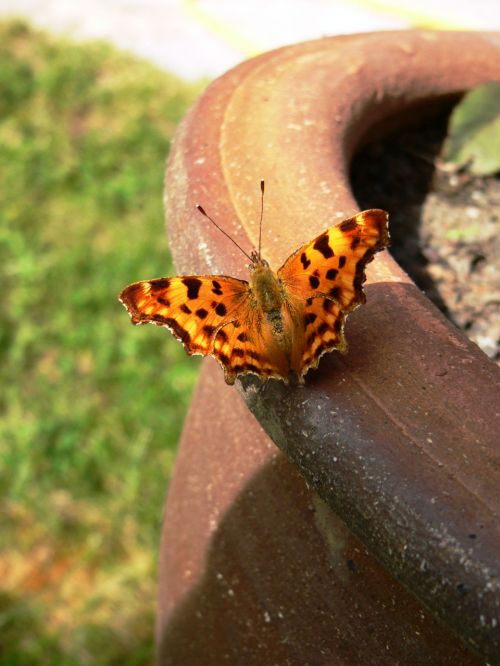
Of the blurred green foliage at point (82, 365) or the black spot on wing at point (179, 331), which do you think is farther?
the blurred green foliage at point (82, 365)

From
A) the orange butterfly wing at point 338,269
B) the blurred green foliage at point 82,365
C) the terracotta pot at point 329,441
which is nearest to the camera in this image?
the terracotta pot at point 329,441

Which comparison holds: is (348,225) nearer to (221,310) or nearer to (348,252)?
(348,252)

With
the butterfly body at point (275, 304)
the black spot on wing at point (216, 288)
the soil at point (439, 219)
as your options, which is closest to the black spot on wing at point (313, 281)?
the butterfly body at point (275, 304)

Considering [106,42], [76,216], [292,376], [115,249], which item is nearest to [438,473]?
[292,376]

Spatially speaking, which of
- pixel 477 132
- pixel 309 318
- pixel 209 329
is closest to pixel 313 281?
pixel 309 318

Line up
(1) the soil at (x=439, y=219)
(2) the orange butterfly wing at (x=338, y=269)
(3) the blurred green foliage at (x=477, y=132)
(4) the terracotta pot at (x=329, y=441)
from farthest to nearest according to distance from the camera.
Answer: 1. (3) the blurred green foliage at (x=477, y=132)
2. (1) the soil at (x=439, y=219)
3. (2) the orange butterfly wing at (x=338, y=269)
4. (4) the terracotta pot at (x=329, y=441)

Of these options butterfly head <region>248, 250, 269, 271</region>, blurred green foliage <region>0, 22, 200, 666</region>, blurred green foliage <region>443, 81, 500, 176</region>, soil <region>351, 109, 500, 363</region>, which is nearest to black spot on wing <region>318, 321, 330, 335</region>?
butterfly head <region>248, 250, 269, 271</region>

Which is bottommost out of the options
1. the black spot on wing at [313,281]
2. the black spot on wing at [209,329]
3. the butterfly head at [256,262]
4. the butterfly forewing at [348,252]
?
the black spot on wing at [209,329]

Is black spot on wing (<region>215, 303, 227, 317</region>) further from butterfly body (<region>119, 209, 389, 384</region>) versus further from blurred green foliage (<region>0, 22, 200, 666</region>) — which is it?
blurred green foliage (<region>0, 22, 200, 666</region>)

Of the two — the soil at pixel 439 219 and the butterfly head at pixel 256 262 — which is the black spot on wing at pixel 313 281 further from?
the soil at pixel 439 219
